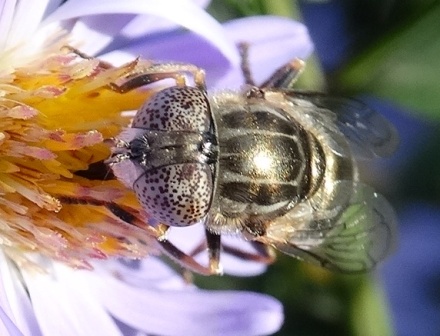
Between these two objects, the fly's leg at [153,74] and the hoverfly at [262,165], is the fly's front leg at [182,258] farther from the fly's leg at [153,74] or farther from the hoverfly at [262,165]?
the fly's leg at [153,74]

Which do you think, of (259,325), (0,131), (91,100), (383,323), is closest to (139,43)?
(91,100)

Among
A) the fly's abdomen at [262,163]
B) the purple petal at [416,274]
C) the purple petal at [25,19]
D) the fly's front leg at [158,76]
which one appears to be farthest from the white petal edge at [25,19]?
the purple petal at [416,274]

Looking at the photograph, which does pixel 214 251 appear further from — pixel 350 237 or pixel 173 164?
pixel 173 164

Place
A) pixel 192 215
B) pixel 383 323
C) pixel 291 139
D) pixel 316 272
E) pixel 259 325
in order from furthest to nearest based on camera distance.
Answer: pixel 316 272 → pixel 383 323 → pixel 259 325 → pixel 291 139 → pixel 192 215

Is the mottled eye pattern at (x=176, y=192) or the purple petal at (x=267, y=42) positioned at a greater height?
the purple petal at (x=267, y=42)

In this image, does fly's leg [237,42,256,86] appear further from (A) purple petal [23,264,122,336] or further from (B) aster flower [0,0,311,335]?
(A) purple petal [23,264,122,336]

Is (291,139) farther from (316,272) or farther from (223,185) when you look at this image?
(316,272)
